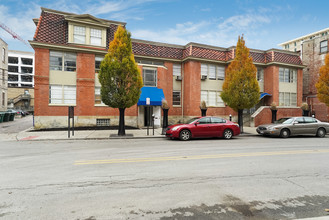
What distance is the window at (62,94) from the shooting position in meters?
16.7

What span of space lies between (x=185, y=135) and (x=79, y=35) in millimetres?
13112

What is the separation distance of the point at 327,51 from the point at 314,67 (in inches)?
87.8

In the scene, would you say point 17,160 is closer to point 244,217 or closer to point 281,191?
point 244,217

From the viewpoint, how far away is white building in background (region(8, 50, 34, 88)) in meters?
64.6

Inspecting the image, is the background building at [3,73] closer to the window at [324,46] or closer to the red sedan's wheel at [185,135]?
the red sedan's wheel at [185,135]

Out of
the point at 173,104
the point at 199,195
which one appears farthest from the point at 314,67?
the point at 199,195

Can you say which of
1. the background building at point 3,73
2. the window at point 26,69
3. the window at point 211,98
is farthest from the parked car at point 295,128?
the window at point 26,69

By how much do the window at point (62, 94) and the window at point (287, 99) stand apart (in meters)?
22.4

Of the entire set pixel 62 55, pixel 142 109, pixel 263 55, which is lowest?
pixel 142 109

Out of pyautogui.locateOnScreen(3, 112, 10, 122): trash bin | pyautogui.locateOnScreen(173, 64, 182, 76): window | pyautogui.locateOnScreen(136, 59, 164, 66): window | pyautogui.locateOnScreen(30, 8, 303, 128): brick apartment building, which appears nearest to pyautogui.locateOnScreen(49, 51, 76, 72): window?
pyautogui.locateOnScreen(30, 8, 303, 128): brick apartment building

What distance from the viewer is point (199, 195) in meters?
3.83

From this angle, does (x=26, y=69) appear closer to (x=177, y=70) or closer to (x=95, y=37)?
(x=95, y=37)

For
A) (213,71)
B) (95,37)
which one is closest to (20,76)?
(95,37)

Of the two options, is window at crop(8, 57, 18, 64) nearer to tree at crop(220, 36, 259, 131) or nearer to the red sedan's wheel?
tree at crop(220, 36, 259, 131)
